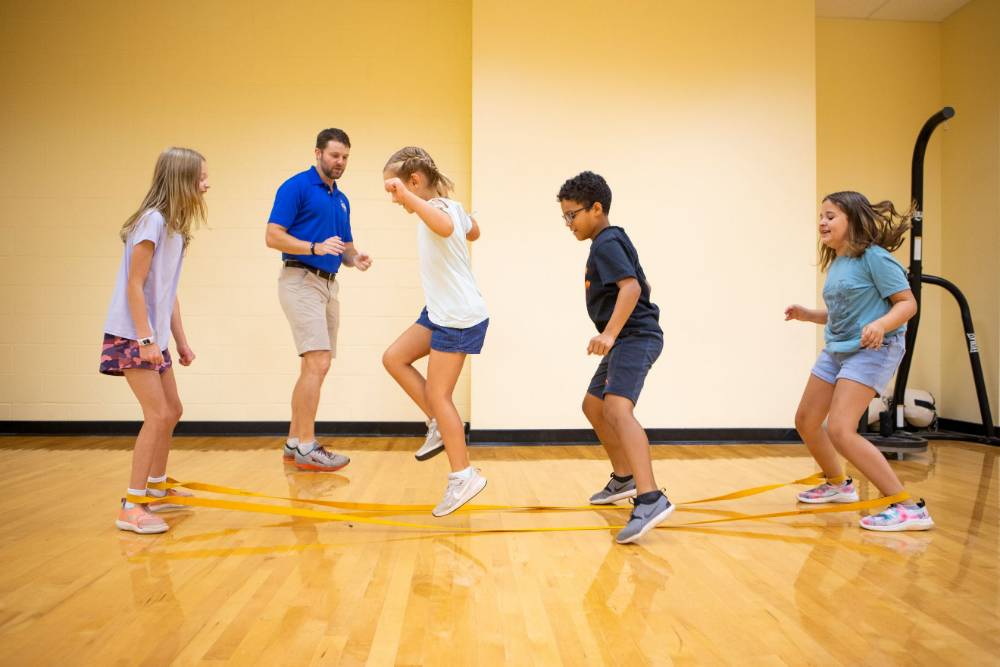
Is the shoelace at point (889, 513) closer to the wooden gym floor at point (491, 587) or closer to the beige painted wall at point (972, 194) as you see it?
the wooden gym floor at point (491, 587)

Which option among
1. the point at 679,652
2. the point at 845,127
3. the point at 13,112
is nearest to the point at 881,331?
the point at 679,652

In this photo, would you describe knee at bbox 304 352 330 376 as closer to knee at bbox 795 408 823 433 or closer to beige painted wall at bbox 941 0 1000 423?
knee at bbox 795 408 823 433

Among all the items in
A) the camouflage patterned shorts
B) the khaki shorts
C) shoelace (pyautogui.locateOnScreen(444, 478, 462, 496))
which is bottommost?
shoelace (pyautogui.locateOnScreen(444, 478, 462, 496))

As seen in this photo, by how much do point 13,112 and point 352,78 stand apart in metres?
2.51


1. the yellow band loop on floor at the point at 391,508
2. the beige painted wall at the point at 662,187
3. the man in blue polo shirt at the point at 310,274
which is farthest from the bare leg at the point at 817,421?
the man in blue polo shirt at the point at 310,274

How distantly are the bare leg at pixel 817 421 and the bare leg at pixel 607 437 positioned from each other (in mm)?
727

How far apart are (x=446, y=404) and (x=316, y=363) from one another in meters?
1.34

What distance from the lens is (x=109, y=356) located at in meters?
2.52

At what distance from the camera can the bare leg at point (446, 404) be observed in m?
2.67

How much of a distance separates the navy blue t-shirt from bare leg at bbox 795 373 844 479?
742 mm

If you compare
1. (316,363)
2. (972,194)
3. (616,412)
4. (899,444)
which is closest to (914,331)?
(899,444)

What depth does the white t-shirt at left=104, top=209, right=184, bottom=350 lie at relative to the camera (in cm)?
252

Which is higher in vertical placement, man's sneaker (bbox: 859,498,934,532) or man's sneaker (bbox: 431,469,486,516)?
man's sneaker (bbox: 431,469,486,516)

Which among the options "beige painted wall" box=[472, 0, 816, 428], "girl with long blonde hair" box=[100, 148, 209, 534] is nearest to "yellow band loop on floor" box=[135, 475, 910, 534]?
"girl with long blonde hair" box=[100, 148, 209, 534]
